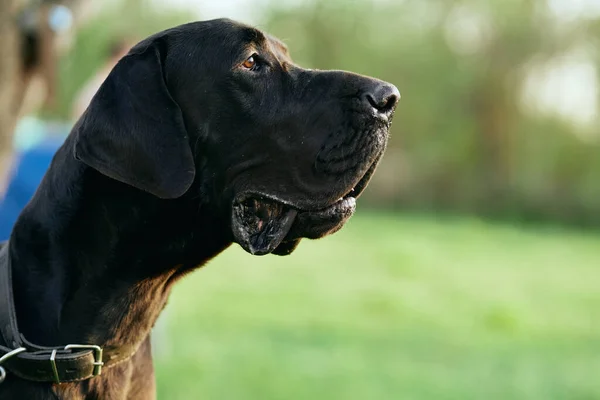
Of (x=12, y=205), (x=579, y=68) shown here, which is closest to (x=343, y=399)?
(x=12, y=205)

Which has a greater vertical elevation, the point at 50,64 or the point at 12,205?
the point at 50,64

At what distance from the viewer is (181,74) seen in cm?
295

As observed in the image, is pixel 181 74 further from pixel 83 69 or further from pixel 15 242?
pixel 83 69

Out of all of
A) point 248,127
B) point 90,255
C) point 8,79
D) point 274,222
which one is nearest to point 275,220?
point 274,222

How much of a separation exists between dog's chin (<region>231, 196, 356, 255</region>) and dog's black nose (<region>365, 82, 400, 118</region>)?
335 millimetres

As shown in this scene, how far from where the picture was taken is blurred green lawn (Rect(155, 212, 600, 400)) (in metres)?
6.95

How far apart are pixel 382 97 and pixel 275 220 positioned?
540 millimetres

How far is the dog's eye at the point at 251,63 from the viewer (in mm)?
2980

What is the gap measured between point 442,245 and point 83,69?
53.7ft

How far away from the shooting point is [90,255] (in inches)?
111

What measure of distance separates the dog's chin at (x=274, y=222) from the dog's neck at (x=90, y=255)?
0.17 meters

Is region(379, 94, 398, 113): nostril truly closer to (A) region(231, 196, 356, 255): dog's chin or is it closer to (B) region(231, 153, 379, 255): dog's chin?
(B) region(231, 153, 379, 255): dog's chin

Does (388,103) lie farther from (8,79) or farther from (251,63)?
(8,79)

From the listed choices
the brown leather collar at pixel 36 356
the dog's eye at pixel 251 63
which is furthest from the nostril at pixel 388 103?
the brown leather collar at pixel 36 356
